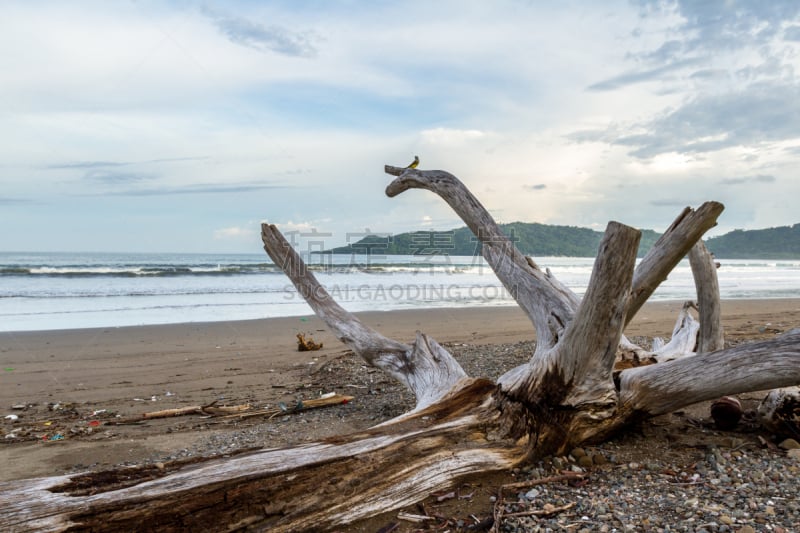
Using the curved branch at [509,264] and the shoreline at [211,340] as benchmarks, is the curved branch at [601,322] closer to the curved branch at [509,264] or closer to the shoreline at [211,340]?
the curved branch at [509,264]

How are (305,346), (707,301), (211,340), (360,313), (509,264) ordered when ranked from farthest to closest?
1. (360,313)
2. (211,340)
3. (305,346)
4. (707,301)
5. (509,264)

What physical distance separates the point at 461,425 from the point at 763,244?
79.5 m

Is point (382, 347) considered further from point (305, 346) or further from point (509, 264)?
point (305, 346)

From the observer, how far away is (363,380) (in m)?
6.19

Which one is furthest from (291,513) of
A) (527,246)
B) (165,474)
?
(527,246)

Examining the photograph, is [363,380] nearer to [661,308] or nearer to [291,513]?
[291,513]

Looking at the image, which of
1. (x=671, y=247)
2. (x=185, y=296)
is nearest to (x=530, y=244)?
(x=185, y=296)

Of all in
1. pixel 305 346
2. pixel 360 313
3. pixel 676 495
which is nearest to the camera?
pixel 676 495

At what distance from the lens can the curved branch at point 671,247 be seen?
3604mm

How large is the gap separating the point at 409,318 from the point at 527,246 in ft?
110

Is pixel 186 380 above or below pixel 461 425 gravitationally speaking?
below

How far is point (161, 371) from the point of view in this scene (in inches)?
270

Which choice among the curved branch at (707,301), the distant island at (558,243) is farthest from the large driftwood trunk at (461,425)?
the distant island at (558,243)

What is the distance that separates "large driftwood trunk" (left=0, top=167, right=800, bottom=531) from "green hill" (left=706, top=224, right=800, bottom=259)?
71090mm
